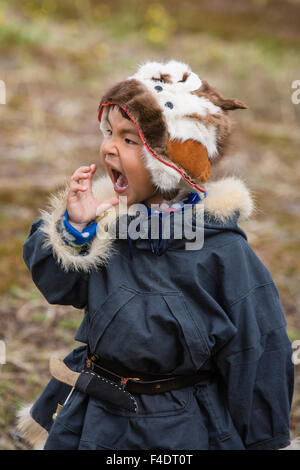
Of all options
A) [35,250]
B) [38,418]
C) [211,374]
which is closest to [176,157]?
[35,250]

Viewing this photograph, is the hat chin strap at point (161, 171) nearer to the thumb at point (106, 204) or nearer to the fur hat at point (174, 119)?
the fur hat at point (174, 119)

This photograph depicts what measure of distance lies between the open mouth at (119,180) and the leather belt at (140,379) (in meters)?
0.50

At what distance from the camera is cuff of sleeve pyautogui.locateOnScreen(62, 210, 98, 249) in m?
1.52

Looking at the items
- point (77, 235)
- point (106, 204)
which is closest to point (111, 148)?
point (106, 204)

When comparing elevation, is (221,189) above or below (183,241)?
above

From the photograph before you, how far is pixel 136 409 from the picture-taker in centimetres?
156

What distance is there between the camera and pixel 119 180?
162cm

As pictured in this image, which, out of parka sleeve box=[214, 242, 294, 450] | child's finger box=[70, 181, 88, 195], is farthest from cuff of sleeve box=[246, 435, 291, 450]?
child's finger box=[70, 181, 88, 195]

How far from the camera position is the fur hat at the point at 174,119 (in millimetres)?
1497

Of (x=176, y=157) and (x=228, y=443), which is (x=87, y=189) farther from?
(x=228, y=443)

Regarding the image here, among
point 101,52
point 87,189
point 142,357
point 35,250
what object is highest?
point 101,52

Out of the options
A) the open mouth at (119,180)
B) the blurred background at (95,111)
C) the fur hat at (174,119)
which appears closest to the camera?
the fur hat at (174,119)

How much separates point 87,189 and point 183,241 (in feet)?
1.01

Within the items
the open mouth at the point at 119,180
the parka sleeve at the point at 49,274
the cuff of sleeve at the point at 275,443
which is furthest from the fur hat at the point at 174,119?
the cuff of sleeve at the point at 275,443
